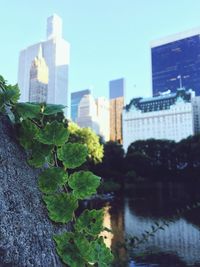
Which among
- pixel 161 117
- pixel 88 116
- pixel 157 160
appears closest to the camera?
pixel 157 160

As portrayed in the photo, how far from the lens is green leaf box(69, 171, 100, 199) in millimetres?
1181

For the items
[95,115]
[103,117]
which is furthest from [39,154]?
[103,117]

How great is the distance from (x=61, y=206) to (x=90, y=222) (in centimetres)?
13

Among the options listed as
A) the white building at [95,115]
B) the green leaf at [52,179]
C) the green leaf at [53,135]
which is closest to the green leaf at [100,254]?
the green leaf at [52,179]

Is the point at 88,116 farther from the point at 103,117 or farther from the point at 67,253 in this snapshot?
the point at 67,253

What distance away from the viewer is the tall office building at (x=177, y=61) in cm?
12875

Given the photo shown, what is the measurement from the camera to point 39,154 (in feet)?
4.17

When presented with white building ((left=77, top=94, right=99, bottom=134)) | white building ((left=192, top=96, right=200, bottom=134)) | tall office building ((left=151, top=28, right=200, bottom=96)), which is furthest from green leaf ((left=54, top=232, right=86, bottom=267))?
tall office building ((left=151, top=28, right=200, bottom=96))

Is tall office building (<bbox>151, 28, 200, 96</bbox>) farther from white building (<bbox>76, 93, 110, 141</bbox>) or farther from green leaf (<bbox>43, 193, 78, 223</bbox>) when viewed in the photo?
green leaf (<bbox>43, 193, 78, 223</bbox>)

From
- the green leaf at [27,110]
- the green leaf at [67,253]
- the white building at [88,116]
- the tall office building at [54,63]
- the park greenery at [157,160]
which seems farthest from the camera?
the white building at [88,116]

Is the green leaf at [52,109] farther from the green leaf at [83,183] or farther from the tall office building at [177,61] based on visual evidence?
the tall office building at [177,61]

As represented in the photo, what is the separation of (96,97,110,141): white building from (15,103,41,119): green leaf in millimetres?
127265

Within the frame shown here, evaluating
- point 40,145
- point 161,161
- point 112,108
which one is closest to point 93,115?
point 112,108

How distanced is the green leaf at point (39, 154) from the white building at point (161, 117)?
9395 cm
